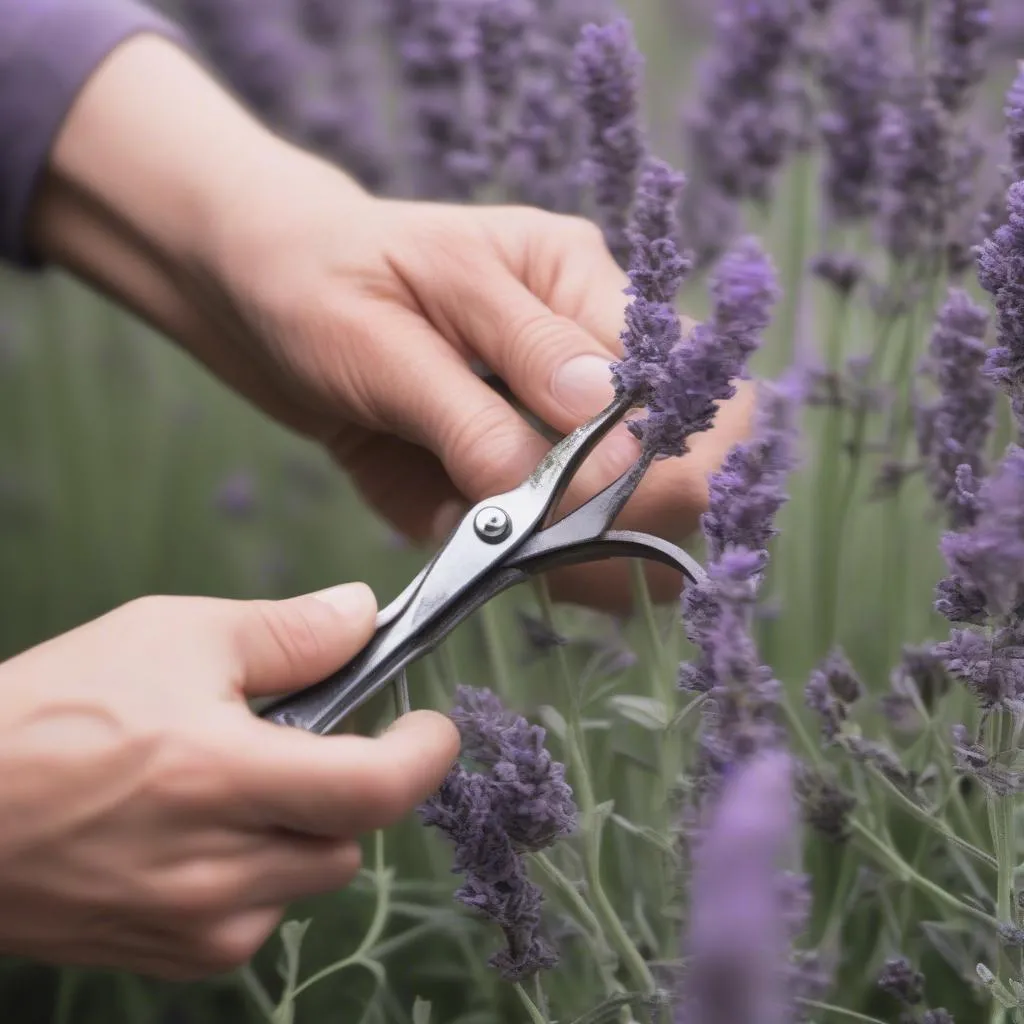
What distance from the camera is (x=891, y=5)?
39.6 inches

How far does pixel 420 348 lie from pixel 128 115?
0.36 metres

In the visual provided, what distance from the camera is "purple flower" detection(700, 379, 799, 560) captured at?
21.2 inches

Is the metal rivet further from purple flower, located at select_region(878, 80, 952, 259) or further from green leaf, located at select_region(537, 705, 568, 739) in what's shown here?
purple flower, located at select_region(878, 80, 952, 259)

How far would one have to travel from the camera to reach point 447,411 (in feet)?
2.60

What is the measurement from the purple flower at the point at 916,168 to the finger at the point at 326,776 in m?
0.58

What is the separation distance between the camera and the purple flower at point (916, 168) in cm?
91

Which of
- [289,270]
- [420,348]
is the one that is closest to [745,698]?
[420,348]

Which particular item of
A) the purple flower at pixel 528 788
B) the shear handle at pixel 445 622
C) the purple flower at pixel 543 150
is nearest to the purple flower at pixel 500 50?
the purple flower at pixel 543 150

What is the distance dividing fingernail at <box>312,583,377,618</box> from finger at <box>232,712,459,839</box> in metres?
0.08

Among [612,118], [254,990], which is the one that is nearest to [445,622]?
[254,990]

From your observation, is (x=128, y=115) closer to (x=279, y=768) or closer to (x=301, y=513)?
(x=301, y=513)

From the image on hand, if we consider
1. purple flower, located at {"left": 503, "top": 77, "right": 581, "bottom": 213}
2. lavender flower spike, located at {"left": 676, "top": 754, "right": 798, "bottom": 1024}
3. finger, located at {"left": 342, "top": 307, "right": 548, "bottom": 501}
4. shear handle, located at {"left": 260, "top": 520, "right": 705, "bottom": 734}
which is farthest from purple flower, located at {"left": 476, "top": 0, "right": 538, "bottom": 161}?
lavender flower spike, located at {"left": 676, "top": 754, "right": 798, "bottom": 1024}

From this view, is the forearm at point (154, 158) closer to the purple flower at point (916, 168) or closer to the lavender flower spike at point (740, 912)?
the purple flower at point (916, 168)

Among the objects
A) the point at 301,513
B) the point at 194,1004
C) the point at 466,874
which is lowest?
the point at 194,1004
